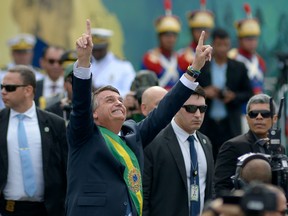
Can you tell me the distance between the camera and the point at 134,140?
32.0 feet

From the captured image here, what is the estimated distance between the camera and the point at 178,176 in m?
10.9

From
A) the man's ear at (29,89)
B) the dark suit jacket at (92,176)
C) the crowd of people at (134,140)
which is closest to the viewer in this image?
the crowd of people at (134,140)

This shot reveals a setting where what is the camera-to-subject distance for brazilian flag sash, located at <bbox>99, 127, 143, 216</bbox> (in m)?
9.52

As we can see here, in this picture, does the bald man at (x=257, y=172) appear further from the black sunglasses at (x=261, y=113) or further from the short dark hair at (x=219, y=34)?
the short dark hair at (x=219, y=34)

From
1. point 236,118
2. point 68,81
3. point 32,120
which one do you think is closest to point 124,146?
point 32,120

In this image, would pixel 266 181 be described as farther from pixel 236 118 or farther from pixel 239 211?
pixel 236 118

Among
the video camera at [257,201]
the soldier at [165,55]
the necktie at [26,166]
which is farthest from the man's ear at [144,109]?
the video camera at [257,201]

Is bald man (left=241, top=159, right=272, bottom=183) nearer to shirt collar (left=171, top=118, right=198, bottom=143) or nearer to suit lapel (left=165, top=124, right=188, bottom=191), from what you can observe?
suit lapel (left=165, top=124, right=188, bottom=191)

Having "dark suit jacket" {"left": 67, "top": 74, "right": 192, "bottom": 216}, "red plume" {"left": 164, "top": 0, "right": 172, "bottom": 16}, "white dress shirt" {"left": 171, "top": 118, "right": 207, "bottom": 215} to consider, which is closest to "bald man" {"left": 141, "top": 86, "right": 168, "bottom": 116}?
"white dress shirt" {"left": 171, "top": 118, "right": 207, "bottom": 215}

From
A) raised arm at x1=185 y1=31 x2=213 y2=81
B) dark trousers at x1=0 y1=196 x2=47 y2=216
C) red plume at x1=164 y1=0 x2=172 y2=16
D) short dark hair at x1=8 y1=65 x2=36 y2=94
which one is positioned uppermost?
red plume at x1=164 y1=0 x2=172 y2=16

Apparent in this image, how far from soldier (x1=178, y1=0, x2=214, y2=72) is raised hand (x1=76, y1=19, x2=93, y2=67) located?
7834mm

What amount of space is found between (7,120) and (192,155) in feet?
6.67

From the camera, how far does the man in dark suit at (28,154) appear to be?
11672mm

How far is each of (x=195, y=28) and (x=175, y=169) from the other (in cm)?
667
